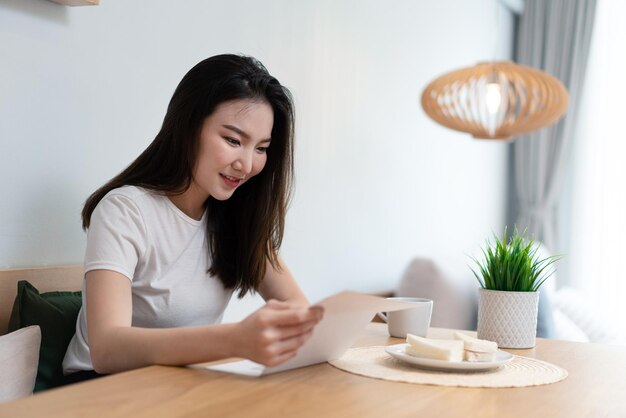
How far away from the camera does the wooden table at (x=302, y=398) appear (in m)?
0.93

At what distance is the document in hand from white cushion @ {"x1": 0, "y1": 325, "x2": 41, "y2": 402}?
43cm

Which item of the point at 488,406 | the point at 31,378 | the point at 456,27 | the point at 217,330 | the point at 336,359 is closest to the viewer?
the point at 488,406

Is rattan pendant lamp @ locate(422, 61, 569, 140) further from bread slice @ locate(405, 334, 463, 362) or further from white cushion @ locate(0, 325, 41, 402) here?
white cushion @ locate(0, 325, 41, 402)

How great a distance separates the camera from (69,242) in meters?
1.89

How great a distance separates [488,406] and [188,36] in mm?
1580

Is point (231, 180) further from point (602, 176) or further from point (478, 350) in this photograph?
point (602, 176)

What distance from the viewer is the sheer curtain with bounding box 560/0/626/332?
4742 millimetres

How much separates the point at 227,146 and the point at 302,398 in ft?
2.38

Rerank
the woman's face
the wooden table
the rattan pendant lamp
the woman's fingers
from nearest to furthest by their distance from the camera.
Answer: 1. the wooden table
2. the woman's fingers
3. the woman's face
4. the rattan pendant lamp

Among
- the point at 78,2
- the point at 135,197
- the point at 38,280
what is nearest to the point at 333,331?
the point at 135,197

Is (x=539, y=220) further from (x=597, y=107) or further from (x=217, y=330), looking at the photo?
(x=217, y=330)

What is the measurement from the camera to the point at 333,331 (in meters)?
1.17

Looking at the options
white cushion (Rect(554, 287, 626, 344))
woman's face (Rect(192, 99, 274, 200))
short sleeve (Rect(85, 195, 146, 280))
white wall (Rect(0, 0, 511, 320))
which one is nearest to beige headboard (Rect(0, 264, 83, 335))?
white wall (Rect(0, 0, 511, 320))

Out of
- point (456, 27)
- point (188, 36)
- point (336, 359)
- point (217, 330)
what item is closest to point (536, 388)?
point (336, 359)
